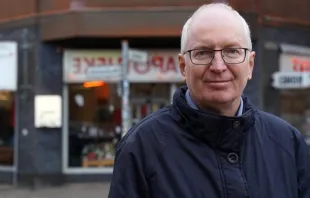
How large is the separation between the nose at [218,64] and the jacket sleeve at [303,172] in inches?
19.7

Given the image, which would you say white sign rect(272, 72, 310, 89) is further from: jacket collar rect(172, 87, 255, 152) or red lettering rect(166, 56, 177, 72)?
jacket collar rect(172, 87, 255, 152)

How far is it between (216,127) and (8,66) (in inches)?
486

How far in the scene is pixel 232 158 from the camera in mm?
1941

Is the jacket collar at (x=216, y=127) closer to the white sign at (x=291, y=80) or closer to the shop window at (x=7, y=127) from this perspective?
the white sign at (x=291, y=80)

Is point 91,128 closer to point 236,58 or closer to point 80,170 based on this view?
point 80,170

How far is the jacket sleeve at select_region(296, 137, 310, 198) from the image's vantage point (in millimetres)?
2072

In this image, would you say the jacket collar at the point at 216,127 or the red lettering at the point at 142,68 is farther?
the red lettering at the point at 142,68

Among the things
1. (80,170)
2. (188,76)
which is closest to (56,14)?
(80,170)

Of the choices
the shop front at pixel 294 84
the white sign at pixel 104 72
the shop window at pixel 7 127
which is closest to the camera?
the white sign at pixel 104 72

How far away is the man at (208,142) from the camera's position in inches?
75.4

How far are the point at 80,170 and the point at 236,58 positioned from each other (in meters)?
11.8

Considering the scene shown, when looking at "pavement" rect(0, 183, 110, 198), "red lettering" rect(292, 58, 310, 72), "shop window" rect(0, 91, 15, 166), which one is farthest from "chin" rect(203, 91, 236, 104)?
"red lettering" rect(292, 58, 310, 72)

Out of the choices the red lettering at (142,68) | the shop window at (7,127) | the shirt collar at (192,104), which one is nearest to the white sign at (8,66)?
the shop window at (7,127)

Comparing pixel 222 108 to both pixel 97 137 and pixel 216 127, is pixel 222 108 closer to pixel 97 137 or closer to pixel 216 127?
pixel 216 127
